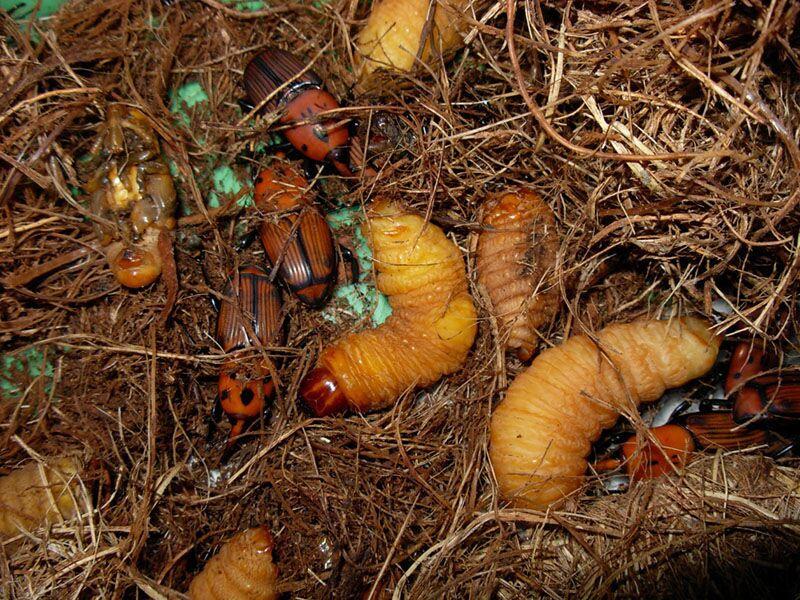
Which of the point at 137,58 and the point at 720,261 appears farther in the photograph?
the point at 137,58

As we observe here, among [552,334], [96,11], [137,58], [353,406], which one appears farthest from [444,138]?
[96,11]

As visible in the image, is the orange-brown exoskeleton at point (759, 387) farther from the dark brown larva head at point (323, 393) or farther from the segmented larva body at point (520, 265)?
the dark brown larva head at point (323, 393)

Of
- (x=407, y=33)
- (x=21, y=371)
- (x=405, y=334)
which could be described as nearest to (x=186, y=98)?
(x=407, y=33)

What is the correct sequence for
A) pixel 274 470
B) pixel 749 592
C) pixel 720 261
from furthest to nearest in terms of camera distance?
pixel 274 470, pixel 720 261, pixel 749 592

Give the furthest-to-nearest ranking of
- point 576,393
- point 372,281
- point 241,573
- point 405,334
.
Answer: point 372,281, point 405,334, point 576,393, point 241,573

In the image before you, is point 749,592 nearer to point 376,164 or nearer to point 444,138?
point 444,138

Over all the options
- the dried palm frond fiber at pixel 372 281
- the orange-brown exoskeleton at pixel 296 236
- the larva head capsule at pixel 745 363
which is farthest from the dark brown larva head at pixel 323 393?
the larva head capsule at pixel 745 363

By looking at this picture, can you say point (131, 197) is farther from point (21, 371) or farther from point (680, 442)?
point (680, 442)
